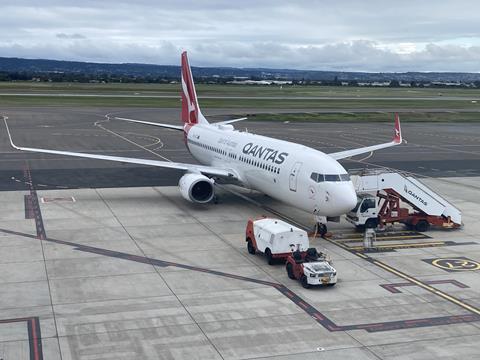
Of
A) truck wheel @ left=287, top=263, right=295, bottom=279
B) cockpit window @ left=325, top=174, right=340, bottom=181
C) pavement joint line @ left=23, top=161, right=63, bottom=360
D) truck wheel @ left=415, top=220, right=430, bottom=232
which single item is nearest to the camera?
pavement joint line @ left=23, top=161, right=63, bottom=360

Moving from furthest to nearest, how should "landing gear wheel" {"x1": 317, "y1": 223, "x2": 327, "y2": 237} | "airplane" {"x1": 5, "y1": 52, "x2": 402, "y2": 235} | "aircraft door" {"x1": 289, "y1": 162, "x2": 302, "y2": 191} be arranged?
1. "aircraft door" {"x1": 289, "y1": 162, "x2": 302, "y2": 191}
2. "landing gear wheel" {"x1": 317, "y1": 223, "x2": 327, "y2": 237}
3. "airplane" {"x1": 5, "y1": 52, "x2": 402, "y2": 235}

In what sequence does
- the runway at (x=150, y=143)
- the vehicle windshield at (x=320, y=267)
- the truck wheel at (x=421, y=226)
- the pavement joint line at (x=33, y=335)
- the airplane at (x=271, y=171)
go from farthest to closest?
1. the runway at (x=150, y=143)
2. the truck wheel at (x=421, y=226)
3. the airplane at (x=271, y=171)
4. the vehicle windshield at (x=320, y=267)
5. the pavement joint line at (x=33, y=335)

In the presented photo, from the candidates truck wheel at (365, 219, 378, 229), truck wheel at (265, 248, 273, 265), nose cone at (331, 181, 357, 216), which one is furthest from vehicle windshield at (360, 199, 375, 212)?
truck wheel at (265, 248, 273, 265)

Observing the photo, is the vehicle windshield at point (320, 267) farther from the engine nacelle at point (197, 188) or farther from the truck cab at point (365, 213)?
the engine nacelle at point (197, 188)

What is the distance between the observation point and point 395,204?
3484 cm

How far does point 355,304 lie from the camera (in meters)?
23.2

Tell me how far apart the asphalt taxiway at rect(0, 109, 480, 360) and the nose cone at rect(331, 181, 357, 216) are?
6.31ft

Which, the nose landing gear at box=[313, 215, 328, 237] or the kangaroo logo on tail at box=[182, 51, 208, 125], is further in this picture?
the kangaroo logo on tail at box=[182, 51, 208, 125]

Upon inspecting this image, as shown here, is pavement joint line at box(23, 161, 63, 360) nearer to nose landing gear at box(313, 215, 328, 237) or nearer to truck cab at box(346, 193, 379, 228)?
nose landing gear at box(313, 215, 328, 237)

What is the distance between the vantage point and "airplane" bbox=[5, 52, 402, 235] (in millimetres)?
31297

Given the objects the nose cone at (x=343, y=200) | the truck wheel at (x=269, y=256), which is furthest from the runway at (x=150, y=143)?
the truck wheel at (x=269, y=256)

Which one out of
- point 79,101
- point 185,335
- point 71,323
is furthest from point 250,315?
point 79,101

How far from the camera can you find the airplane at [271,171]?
31.3m

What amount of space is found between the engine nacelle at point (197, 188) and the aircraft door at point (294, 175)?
22.4 feet
